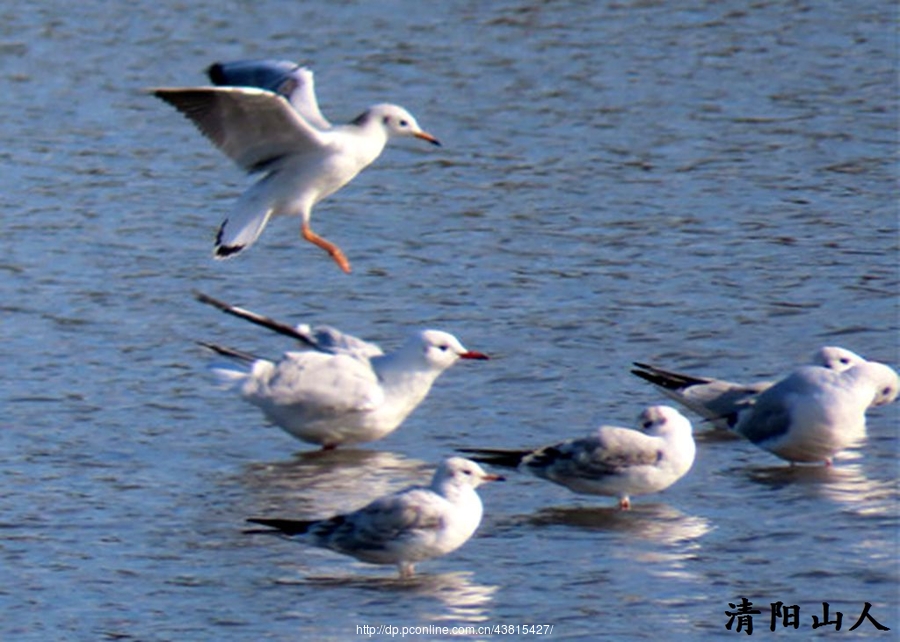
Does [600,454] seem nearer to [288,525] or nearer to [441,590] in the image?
[441,590]

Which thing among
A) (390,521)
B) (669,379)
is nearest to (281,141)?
(669,379)

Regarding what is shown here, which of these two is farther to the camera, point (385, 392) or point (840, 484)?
point (385, 392)

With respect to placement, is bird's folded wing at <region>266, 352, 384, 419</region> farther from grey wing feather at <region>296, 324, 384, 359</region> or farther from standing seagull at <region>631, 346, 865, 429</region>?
standing seagull at <region>631, 346, 865, 429</region>

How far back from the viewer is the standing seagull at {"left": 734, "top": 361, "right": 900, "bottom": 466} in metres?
9.77

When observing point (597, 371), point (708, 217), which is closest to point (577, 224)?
point (708, 217)

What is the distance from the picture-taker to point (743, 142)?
16.9 m

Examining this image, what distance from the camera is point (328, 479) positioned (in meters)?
10.2

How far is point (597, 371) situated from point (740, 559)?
303cm

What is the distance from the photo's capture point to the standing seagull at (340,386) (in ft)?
34.0

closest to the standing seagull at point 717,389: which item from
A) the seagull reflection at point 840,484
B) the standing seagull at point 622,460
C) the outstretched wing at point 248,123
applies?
the seagull reflection at point 840,484

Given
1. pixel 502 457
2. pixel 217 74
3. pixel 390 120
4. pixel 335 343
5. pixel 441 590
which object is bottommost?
pixel 441 590

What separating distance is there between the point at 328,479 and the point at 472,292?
331 cm

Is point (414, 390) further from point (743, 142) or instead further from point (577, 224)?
point (743, 142)

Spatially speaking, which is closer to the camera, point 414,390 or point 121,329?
point 414,390
